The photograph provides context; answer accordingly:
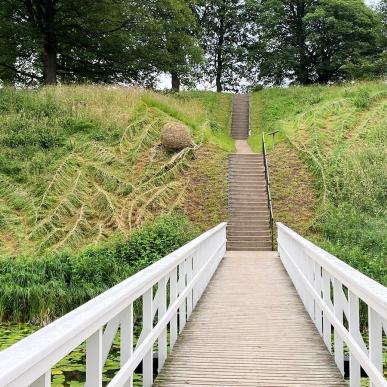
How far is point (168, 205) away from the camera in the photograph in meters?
16.9

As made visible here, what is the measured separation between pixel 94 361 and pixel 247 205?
15.0m

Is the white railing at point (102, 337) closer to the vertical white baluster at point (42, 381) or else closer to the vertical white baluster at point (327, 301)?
the vertical white baluster at point (42, 381)

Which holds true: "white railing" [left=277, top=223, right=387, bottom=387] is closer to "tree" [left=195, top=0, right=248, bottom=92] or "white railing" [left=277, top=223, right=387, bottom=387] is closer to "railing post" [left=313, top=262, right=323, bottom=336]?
"railing post" [left=313, top=262, right=323, bottom=336]

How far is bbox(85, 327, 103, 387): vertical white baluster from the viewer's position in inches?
109

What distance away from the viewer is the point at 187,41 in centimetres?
2975

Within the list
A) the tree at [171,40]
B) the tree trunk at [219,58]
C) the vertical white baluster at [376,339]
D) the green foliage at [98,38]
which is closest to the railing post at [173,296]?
the vertical white baluster at [376,339]

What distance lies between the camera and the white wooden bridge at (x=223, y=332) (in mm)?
2564

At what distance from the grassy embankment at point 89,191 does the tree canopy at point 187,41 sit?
556 centimetres

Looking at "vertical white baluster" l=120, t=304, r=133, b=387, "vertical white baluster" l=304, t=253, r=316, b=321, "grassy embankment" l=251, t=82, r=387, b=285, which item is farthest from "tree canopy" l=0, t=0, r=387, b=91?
"vertical white baluster" l=120, t=304, r=133, b=387

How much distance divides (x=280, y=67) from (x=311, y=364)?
41561 millimetres

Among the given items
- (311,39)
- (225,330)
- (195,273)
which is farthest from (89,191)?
(311,39)

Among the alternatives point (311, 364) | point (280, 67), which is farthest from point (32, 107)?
point (280, 67)

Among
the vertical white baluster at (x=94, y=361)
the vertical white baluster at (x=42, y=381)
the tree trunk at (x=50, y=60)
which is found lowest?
the vertical white baluster at (x=94, y=361)

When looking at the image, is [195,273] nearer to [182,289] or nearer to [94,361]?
[182,289]
